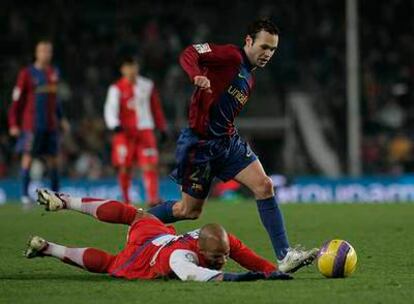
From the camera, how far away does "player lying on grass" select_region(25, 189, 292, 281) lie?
323 inches

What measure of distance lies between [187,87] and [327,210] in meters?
7.96

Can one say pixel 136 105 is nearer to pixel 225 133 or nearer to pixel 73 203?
pixel 225 133

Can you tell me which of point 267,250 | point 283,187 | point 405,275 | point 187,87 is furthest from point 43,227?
point 187,87

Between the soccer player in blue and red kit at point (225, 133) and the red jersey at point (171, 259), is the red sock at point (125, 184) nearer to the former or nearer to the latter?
the soccer player in blue and red kit at point (225, 133)

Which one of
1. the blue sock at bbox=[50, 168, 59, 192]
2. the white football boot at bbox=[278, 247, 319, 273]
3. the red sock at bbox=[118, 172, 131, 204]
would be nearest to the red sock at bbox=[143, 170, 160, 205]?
the red sock at bbox=[118, 172, 131, 204]

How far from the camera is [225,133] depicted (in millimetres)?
9648

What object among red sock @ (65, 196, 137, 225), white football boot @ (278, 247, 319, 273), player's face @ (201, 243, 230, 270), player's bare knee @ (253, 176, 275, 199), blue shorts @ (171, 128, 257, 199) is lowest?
white football boot @ (278, 247, 319, 273)

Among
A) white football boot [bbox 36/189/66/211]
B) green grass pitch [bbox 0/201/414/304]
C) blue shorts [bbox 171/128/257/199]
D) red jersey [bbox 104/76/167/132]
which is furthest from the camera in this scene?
red jersey [bbox 104/76/167/132]

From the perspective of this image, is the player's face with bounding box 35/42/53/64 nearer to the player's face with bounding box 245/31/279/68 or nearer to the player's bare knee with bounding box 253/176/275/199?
the player's face with bounding box 245/31/279/68

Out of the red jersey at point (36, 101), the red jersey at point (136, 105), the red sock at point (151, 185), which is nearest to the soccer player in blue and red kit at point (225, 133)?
the red sock at point (151, 185)

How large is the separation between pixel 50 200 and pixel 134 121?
8.45 meters

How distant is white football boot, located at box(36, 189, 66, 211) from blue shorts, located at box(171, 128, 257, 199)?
1073 mm

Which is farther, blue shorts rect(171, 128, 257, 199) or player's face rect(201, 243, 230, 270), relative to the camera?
blue shorts rect(171, 128, 257, 199)

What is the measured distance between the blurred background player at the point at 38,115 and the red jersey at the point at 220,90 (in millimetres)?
8089
